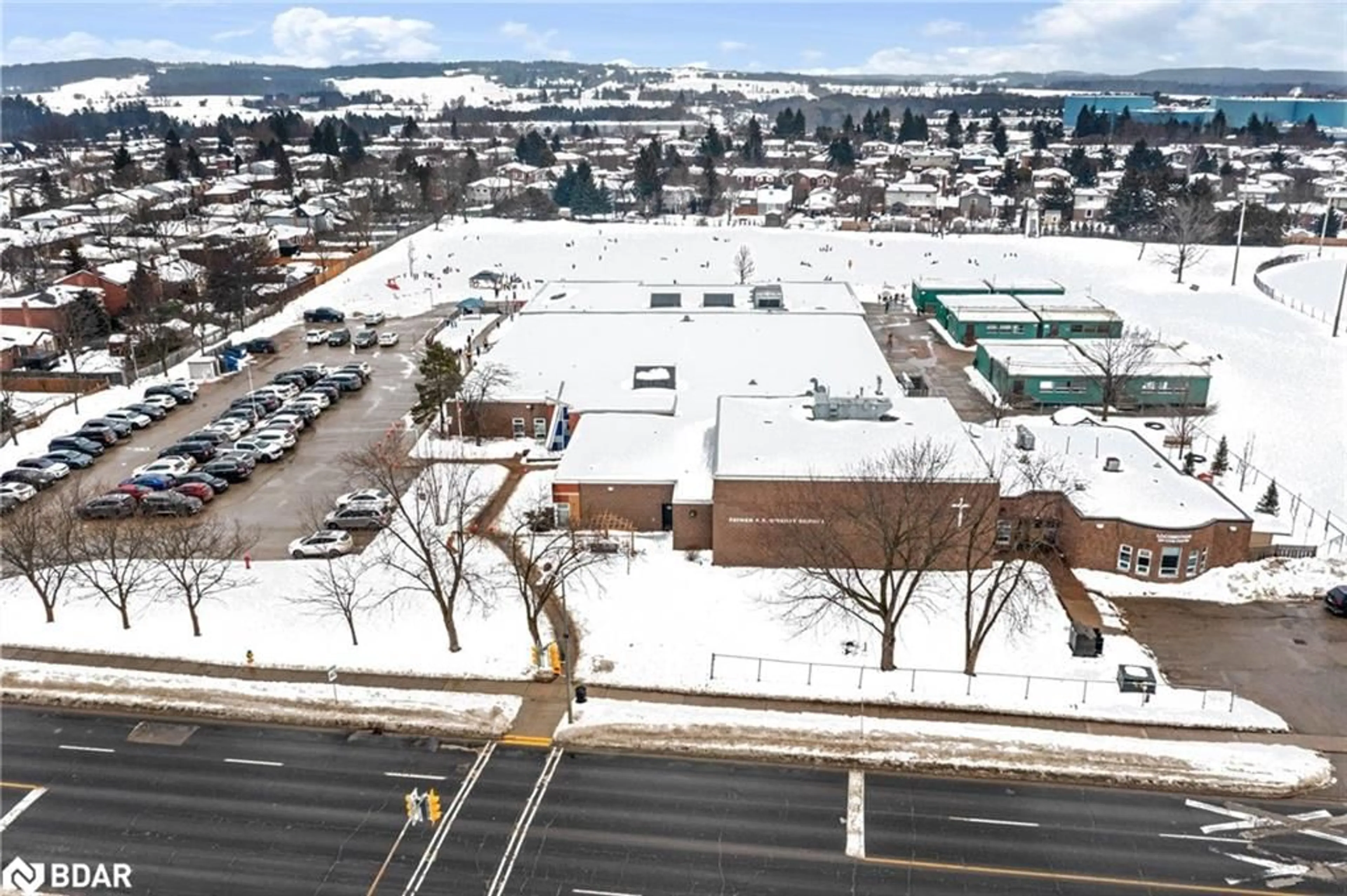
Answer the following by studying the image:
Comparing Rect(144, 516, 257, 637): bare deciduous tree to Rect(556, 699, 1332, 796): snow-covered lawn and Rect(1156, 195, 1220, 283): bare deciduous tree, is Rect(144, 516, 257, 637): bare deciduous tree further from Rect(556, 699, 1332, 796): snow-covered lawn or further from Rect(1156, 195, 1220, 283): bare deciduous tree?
Rect(1156, 195, 1220, 283): bare deciduous tree

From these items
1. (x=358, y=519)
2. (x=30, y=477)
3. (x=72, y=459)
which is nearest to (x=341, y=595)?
(x=358, y=519)

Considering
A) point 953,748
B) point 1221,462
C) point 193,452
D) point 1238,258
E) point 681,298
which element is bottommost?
point 953,748

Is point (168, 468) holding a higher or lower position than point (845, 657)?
higher

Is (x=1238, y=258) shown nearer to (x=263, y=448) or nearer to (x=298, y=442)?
(x=298, y=442)

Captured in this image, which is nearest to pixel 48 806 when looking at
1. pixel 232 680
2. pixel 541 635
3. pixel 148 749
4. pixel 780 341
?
pixel 148 749

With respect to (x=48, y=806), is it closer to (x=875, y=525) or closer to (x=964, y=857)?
(x=964, y=857)
